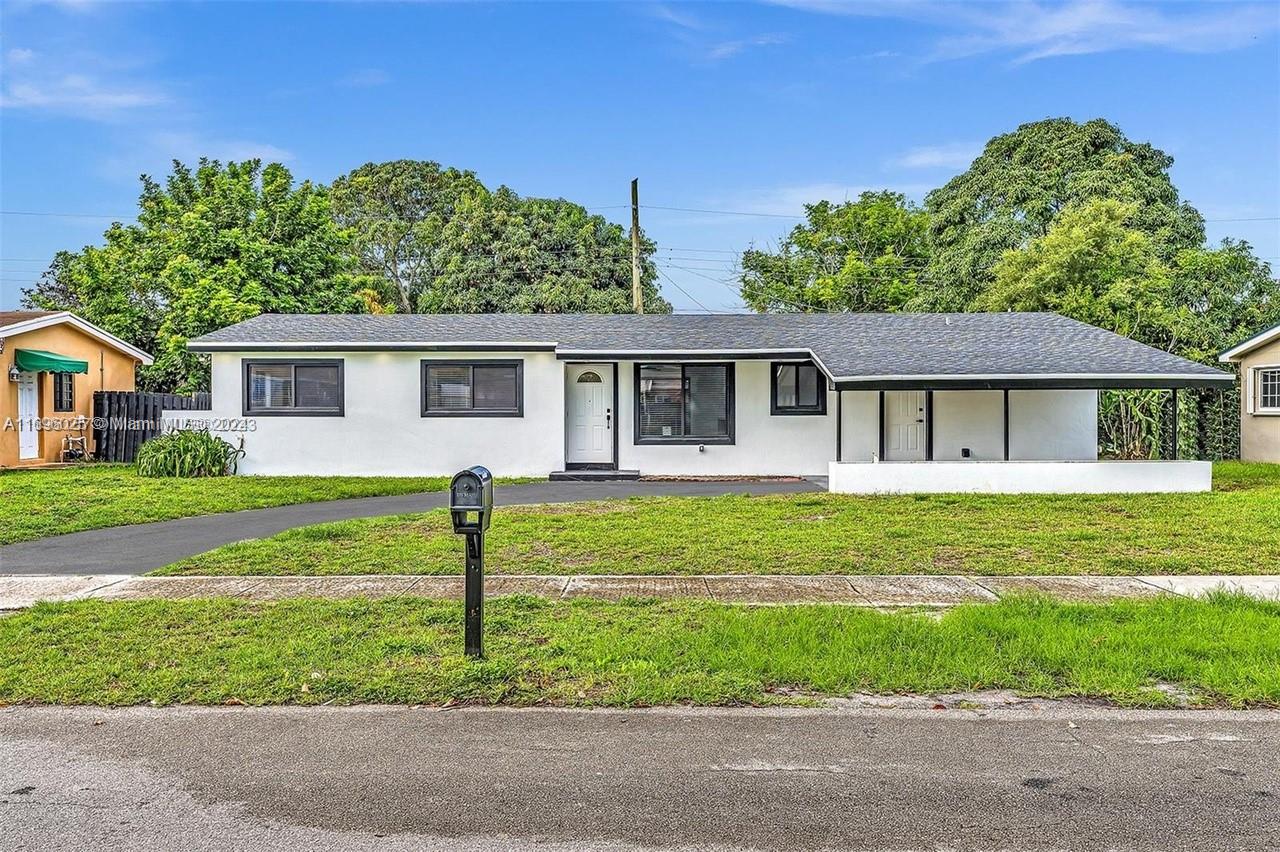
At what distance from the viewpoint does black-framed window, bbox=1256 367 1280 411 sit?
19.8 m

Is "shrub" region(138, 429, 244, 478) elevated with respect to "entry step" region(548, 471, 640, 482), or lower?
elevated

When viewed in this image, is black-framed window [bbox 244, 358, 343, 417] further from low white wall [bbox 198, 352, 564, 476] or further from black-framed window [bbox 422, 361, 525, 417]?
black-framed window [bbox 422, 361, 525, 417]

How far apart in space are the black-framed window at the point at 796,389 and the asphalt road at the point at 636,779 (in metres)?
13.5

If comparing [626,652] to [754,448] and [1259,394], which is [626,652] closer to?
[754,448]

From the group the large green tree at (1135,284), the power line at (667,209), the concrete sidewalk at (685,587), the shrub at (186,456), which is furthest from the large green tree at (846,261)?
the concrete sidewalk at (685,587)

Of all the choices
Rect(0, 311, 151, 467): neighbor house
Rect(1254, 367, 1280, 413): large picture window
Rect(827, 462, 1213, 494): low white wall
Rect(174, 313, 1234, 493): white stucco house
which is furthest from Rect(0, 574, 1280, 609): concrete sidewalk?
Rect(1254, 367, 1280, 413): large picture window

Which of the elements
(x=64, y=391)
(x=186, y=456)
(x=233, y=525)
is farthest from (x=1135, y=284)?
(x=64, y=391)

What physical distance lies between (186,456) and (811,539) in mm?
12730

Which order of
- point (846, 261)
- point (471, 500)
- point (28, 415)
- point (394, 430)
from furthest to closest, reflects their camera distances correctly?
point (846, 261), point (28, 415), point (394, 430), point (471, 500)

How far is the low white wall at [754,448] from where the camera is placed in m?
17.8

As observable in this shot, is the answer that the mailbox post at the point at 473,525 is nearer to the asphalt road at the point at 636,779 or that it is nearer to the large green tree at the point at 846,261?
the asphalt road at the point at 636,779

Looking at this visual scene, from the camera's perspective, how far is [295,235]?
28.7 m

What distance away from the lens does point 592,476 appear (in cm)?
1720

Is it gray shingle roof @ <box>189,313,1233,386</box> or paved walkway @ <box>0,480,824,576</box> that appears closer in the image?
paved walkway @ <box>0,480,824,576</box>
